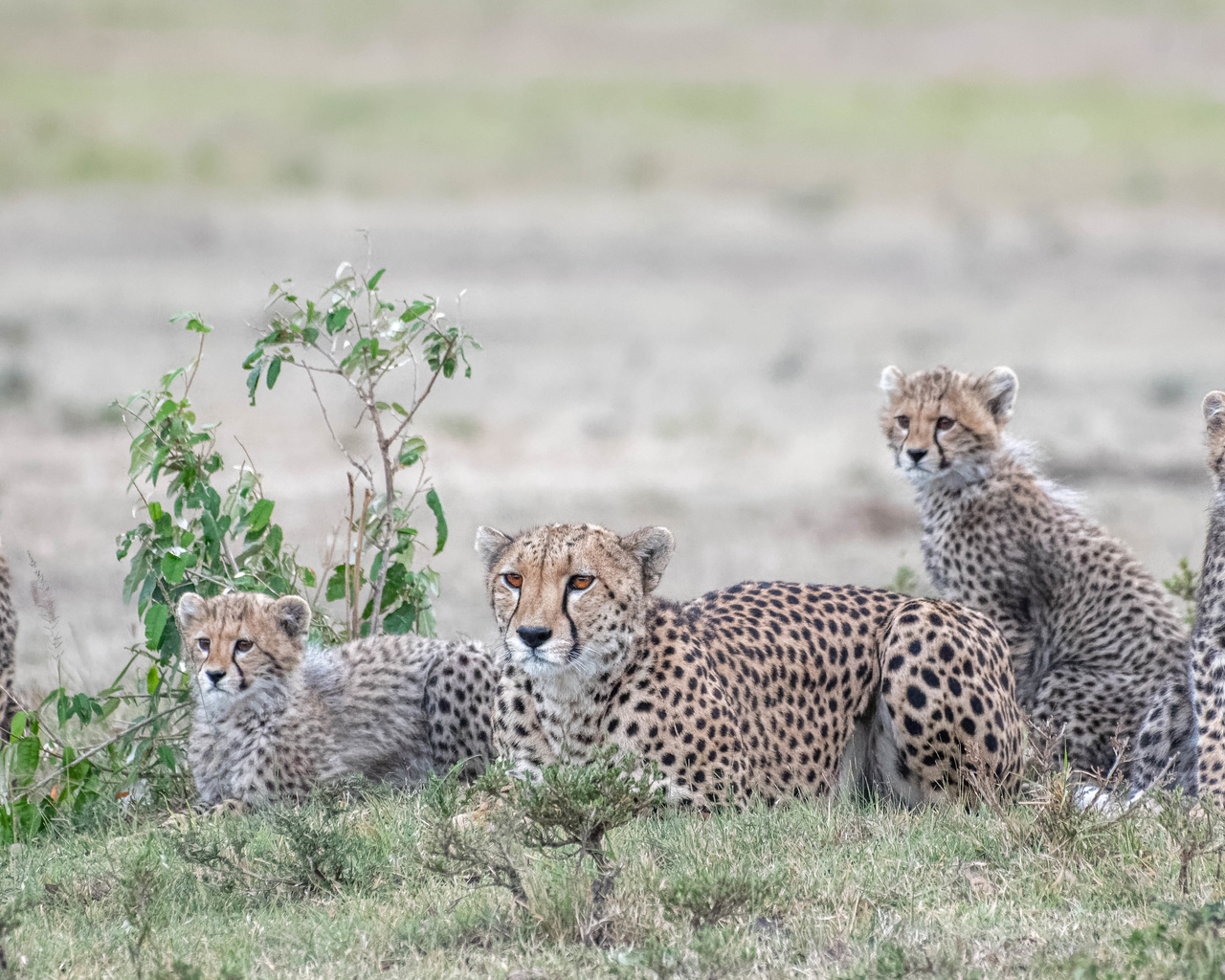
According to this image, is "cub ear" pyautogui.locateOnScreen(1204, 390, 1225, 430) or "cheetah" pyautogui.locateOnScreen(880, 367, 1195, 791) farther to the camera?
"cheetah" pyautogui.locateOnScreen(880, 367, 1195, 791)

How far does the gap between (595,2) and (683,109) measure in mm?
16556

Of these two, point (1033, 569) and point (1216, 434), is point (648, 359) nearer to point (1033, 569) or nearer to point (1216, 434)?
point (1033, 569)

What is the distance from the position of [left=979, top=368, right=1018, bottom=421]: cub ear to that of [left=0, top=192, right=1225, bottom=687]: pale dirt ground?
2.64 meters

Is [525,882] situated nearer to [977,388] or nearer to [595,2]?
[977,388]

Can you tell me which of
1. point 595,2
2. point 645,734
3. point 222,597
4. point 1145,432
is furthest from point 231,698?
point 595,2

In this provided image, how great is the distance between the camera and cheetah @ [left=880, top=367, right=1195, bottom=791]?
5.42 meters

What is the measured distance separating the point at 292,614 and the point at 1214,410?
251 cm

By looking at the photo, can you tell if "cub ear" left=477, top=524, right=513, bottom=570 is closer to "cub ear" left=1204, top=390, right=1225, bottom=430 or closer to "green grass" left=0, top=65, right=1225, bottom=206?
"cub ear" left=1204, top=390, right=1225, bottom=430

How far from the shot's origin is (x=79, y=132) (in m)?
38.1

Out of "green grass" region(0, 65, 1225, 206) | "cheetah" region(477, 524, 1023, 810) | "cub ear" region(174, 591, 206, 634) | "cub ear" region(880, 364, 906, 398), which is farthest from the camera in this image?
"green grass" region(0, 65, 1225, 206)

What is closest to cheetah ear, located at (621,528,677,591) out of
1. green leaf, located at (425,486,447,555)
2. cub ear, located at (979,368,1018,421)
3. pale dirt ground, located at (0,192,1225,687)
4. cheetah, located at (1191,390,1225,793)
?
green leaf, located at (425,486,447,555)

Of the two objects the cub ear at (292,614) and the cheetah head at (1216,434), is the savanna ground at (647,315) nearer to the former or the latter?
the cub ear at (292,614)

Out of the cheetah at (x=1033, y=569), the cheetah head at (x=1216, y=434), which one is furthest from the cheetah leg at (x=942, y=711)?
the cheetah head at (x=1216, y=434)

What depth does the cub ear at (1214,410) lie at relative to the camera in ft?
15.2
